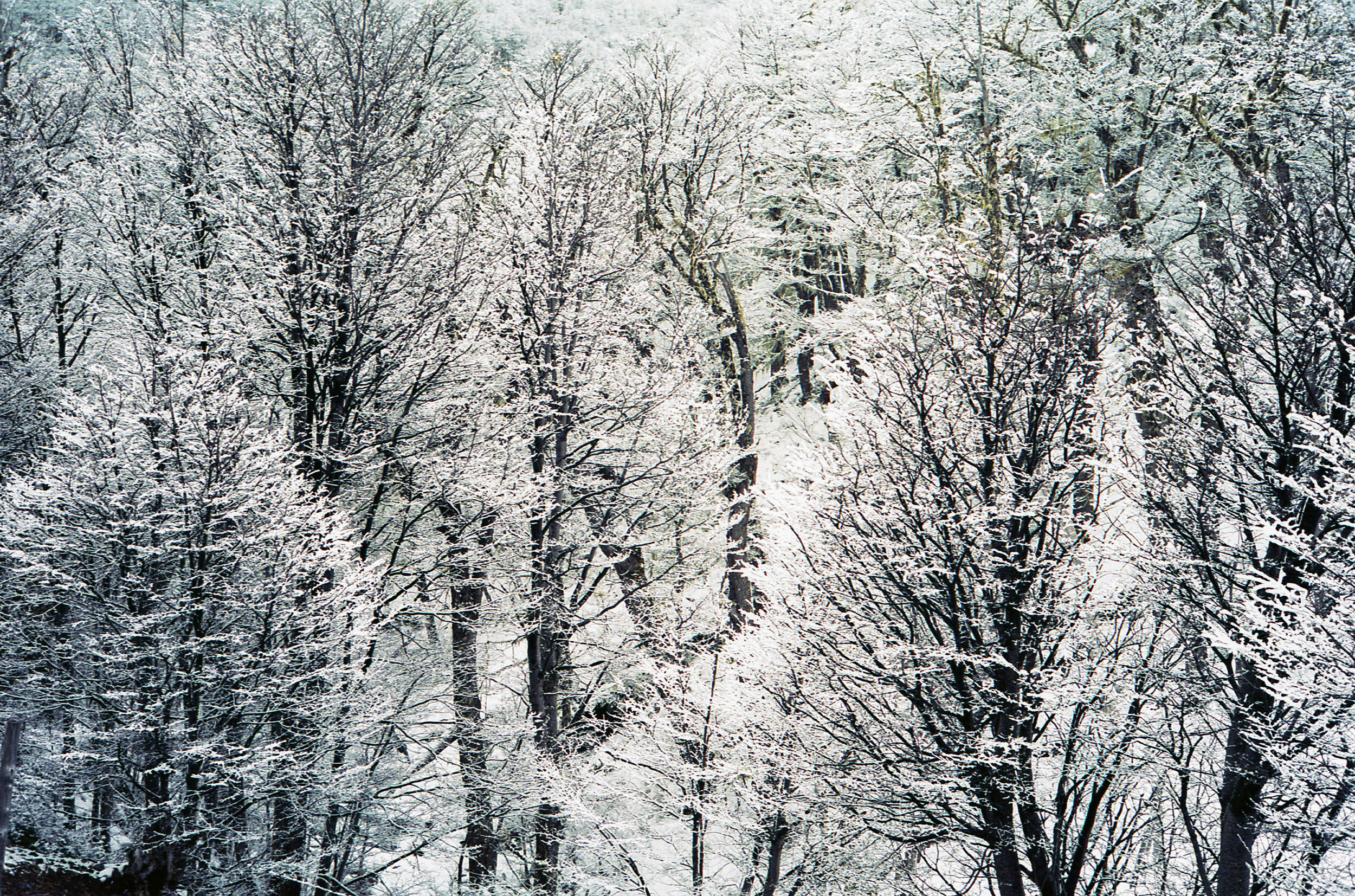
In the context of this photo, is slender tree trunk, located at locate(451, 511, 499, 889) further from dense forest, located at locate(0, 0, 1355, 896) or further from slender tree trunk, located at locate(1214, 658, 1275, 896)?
slender tree trunk, located at locate(1214, 658, 1275, 896)

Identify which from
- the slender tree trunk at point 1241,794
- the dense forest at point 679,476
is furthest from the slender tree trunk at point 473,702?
the slender tree trunk at point 1241,794

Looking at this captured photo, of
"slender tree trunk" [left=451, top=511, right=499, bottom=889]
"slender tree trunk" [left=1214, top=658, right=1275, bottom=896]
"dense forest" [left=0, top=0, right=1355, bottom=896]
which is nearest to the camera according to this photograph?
"slender tree trunk" [left=1214, top=658, right=1275, bottom=896]

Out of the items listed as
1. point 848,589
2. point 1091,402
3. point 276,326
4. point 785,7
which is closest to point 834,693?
point 848,589

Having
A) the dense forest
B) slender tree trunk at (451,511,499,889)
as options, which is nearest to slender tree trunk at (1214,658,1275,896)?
the dense forest

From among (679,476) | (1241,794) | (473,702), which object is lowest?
(473,702)

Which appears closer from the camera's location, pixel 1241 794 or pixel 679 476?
pixel 1241 794

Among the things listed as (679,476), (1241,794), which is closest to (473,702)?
(679,476)

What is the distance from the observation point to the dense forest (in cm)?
1028

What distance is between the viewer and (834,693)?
35.6 ft

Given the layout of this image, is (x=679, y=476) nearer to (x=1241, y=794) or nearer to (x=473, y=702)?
(x=473, y=702)

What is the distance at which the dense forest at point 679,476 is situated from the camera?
33.7ft

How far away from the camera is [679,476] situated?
613 inches

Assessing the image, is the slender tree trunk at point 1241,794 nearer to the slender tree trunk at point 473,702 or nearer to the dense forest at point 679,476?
the dense forest at point 679,476

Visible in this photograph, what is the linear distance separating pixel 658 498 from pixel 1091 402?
7177 millimetres
